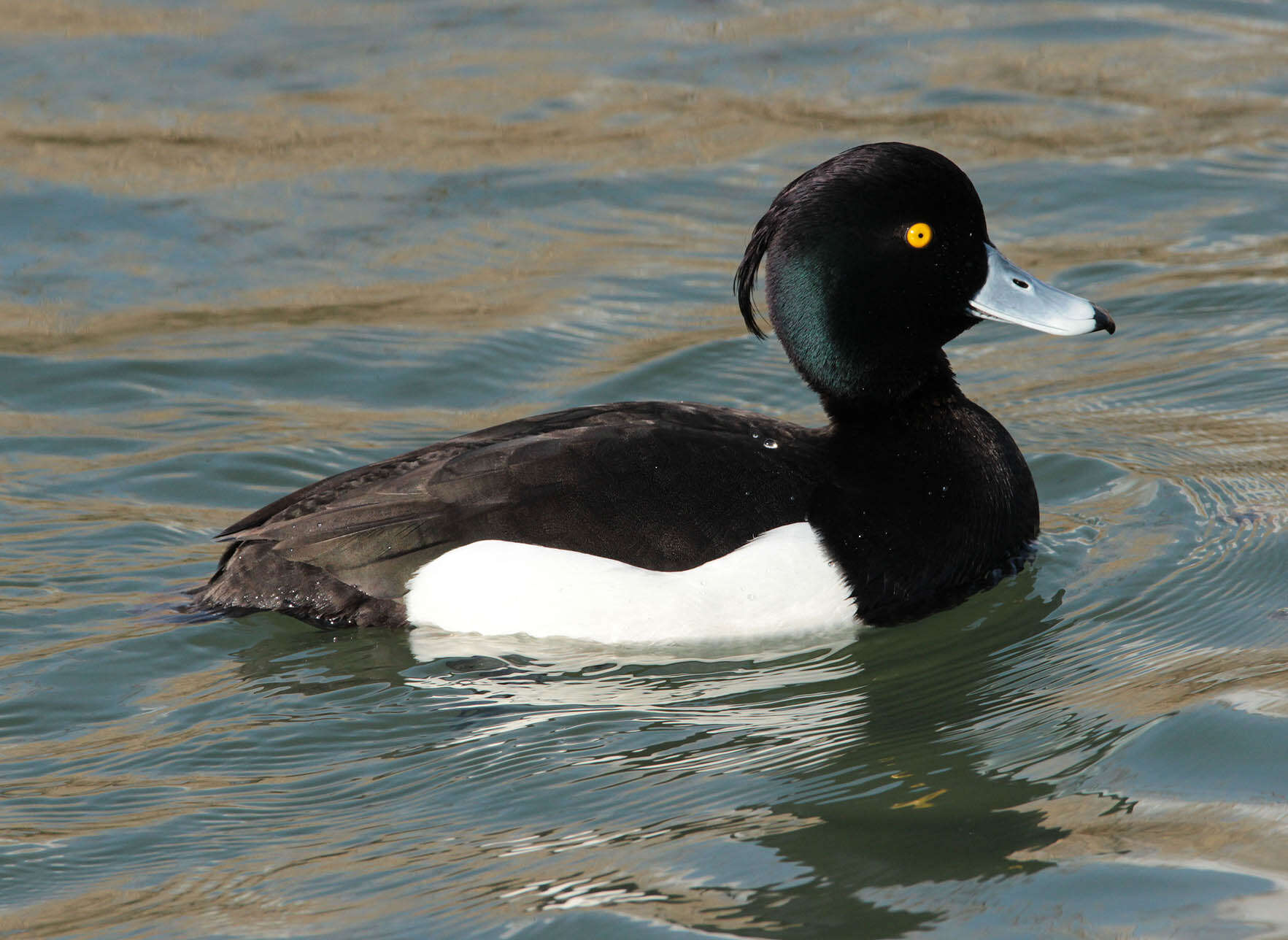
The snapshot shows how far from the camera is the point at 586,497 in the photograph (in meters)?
4.84

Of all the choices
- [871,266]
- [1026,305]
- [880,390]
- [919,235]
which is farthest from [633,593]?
[1026,305]

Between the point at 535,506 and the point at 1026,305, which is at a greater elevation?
the point at 1026,305

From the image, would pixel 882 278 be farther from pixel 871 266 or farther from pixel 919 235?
pixel 919 235

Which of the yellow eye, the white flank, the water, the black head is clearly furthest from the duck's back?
the yellow eye

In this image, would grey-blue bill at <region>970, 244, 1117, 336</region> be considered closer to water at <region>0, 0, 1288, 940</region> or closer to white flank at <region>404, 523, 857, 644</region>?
water at <region>0, 0, 1288, 940</region>

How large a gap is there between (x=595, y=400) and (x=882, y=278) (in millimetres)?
Answer: 2106

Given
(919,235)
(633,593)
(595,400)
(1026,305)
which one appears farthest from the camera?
(595,400)

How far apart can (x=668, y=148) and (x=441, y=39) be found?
78.4 inches

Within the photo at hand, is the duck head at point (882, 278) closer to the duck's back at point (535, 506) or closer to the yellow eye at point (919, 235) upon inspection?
the yellow eye at point (919, 235)

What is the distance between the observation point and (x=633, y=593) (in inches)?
190

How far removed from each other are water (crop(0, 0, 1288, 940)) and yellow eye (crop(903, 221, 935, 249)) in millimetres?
1134

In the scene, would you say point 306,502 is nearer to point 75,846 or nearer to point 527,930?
point 75,846

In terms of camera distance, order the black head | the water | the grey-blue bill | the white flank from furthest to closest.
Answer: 1. the grey-blue bill
2. the black head
3. the white flank
4. the water

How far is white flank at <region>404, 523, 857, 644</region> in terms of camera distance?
15.8 ft
